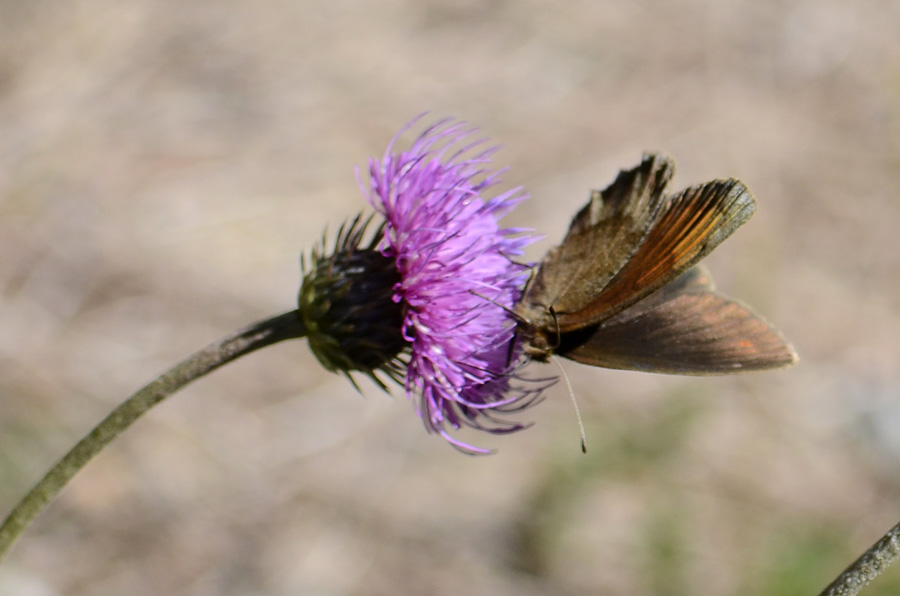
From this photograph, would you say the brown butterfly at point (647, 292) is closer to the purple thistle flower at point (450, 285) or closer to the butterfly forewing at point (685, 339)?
the butterfly forewing at point (685, 339)

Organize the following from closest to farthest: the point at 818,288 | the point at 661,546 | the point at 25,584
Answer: the point at 25,584
the point at 661,546
the point at 818,288

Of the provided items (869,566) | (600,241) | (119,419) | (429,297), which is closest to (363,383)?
(429,297)

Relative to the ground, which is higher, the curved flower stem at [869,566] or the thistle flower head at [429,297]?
the thistle flower head at [429,297]

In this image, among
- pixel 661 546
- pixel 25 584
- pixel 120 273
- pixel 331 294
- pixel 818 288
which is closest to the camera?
pixel 331 294

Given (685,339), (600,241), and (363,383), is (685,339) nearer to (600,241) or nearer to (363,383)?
(600,241)

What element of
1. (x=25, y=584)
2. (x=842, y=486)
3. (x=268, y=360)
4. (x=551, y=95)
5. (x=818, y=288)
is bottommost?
(x=842, y=486)

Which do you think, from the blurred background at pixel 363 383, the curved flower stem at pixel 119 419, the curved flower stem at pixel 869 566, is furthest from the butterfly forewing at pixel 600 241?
the blurred background at pixel 363 383

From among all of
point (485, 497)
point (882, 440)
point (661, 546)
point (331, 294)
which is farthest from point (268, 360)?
point (882, 440)

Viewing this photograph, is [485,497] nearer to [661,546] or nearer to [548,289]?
[661,546]
